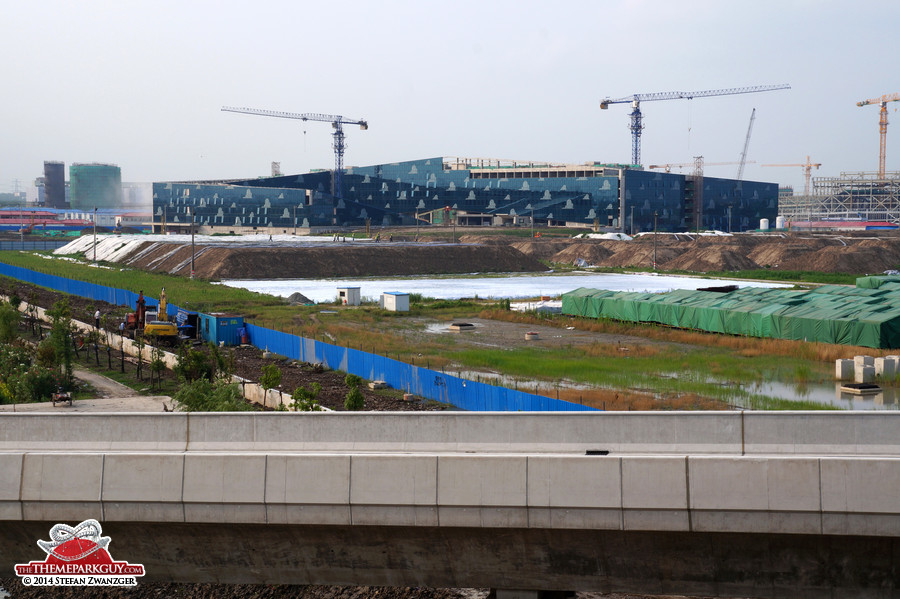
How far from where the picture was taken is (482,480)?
493 inches

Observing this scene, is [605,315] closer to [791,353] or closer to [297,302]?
[791,353]

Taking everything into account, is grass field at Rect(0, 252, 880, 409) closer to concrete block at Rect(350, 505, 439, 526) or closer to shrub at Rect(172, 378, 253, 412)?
shrub at Rect(172, 378, 253, 412)

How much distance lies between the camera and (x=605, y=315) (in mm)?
49969

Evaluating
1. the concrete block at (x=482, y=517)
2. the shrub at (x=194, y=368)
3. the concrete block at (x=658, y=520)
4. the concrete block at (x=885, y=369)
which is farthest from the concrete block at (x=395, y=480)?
the concrete block at (x=885, y=369)

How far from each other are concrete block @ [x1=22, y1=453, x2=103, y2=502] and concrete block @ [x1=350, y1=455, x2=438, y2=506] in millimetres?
3850

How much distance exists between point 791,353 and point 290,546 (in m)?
29.3

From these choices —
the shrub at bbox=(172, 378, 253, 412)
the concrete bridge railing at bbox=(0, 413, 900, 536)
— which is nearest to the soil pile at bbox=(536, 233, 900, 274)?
the shrub at bbox=(172, 378, 253, 412)

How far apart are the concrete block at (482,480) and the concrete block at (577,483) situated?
0.18m

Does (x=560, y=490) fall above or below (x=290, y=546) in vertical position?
above

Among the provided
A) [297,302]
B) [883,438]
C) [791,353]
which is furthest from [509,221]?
[883,438]

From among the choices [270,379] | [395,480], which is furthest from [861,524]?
[270,379]

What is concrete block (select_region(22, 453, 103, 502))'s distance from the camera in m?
13.1

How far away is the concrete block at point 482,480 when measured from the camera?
1244 cm

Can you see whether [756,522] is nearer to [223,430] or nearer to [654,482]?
[654,482]
